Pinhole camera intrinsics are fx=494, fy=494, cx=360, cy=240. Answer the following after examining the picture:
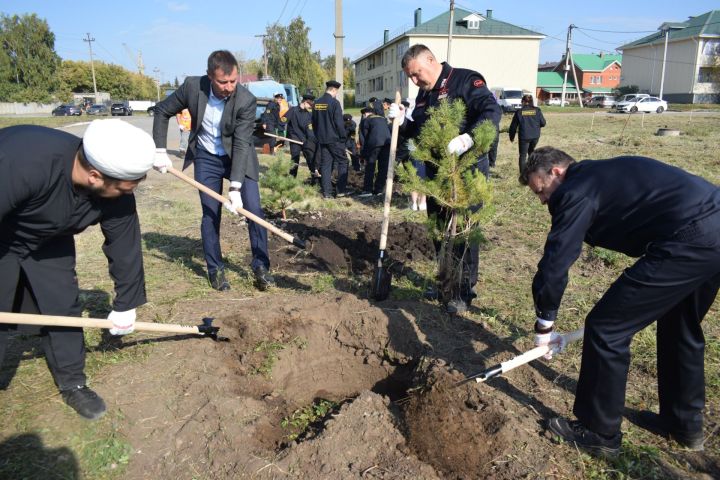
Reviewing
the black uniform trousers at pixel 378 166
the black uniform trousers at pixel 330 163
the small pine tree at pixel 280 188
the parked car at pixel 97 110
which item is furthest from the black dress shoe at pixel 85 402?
the parked car at pixel 97 110

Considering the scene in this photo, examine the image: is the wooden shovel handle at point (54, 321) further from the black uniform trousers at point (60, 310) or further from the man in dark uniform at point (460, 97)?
the man in dark uniform at point (460, 97)

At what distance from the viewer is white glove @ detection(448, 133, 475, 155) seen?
Answer: 12.3ft

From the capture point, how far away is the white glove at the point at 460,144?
3742 millimetres

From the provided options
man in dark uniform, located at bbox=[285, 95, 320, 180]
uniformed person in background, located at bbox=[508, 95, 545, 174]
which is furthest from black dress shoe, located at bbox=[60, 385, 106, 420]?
uniformed person in background, located at bbox=[508, 95, 545, 174]

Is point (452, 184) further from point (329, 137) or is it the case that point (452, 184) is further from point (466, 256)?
point (329, 137)

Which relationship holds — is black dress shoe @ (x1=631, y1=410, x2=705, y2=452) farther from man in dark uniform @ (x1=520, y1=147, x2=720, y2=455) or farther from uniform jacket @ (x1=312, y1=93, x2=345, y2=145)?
uniform jacket @ (x1=312, y1=93, x2=345, y2=145)

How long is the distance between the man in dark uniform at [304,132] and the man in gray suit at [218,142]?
21.8 ft

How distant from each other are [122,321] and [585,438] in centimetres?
269

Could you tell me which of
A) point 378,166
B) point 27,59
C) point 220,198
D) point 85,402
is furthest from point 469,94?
point 27,59

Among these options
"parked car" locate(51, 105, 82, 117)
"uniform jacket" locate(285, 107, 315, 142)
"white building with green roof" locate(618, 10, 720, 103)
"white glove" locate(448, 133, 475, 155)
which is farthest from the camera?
"white building with green roof" locate(618, 10, 720, 103)

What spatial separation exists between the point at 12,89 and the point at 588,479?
65.9 m

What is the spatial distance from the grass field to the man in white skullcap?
0.88 feet

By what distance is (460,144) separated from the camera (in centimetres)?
377

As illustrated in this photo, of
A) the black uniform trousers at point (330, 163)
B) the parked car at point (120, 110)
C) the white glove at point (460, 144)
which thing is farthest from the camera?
the parked car at point (120, 110)
